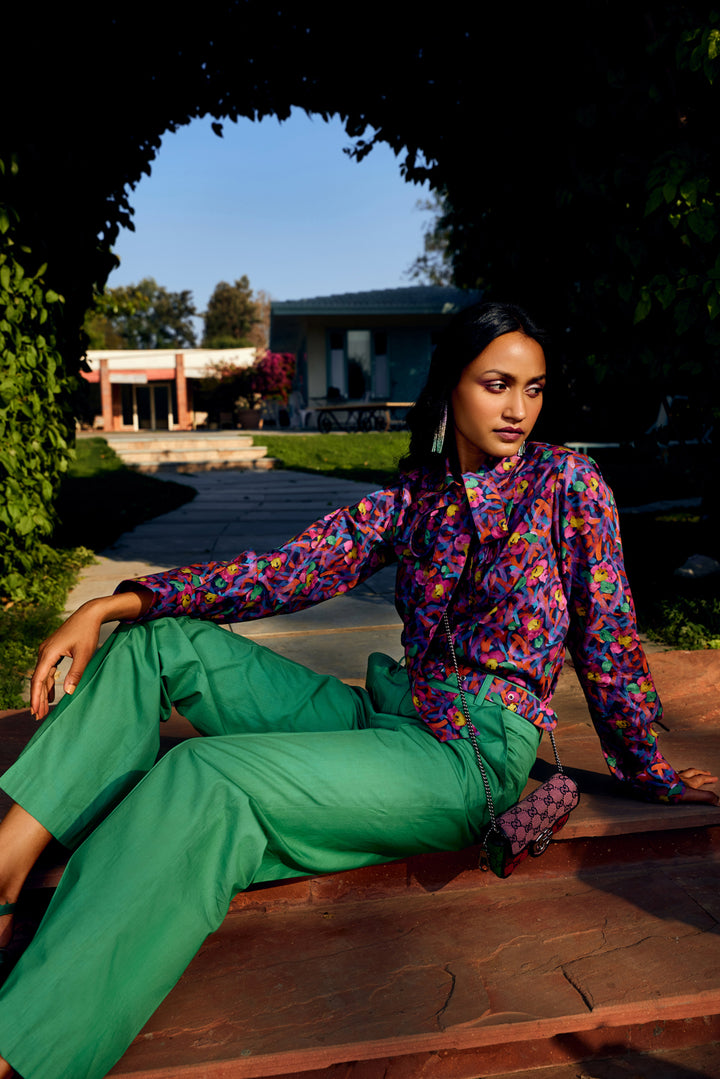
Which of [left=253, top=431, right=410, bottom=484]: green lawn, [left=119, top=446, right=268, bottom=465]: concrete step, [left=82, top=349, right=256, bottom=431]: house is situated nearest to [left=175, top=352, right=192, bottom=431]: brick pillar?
[left=82, top=349, right=256, bottom=431]: house

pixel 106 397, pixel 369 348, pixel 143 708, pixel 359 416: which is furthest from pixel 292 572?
pixel 106 397

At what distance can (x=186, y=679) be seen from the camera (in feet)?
6.49

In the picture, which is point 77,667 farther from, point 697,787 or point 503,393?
point 697,787

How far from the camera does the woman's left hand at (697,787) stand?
2.12m

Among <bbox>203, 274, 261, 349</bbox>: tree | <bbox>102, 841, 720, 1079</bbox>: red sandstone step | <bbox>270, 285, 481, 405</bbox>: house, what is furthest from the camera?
<bbox>203, 274, 261, 349</bbox>: tree

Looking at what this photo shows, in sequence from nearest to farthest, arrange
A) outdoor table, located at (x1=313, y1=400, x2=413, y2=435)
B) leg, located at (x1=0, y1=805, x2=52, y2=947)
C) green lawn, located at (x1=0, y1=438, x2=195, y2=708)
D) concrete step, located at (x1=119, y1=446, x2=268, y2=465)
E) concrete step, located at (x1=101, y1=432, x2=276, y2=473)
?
leg, located at (x1=0, y1=805, x2=52, y2=947), green lawn, located at (x1=0, y1=438, x2=195, y2=708), concrete step, located at (x1=101, y1=432, x2=276, y2=473), concrete step, located at (x1=119, y1=446, x2=268, y2=465), outdoor table, located at (x1=313, y1=400, x2=413, y2=435)

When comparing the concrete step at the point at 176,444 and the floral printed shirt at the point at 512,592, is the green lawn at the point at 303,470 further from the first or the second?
the floral printed shirt at the point at 512,592

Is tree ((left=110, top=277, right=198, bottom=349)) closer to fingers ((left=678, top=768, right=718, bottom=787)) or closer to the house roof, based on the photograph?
the house roof

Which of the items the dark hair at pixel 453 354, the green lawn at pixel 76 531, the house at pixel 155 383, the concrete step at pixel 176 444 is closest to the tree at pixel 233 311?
the house at pixel 155 383

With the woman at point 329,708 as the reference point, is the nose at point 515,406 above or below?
above

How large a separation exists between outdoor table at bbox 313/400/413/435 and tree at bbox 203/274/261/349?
42.9 meters

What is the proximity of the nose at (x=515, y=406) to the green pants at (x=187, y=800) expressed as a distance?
67cm

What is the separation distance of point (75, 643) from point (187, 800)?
512mm

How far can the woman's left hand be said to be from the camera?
212 cm
